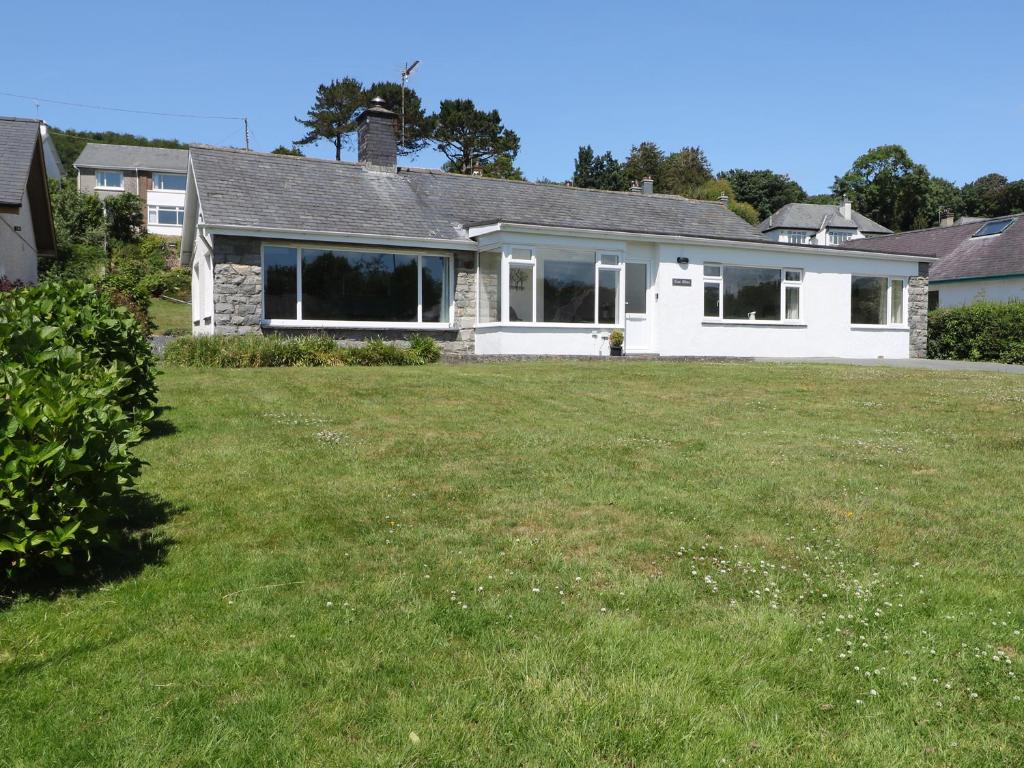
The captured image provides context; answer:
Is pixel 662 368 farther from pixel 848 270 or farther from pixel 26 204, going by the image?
pixel 26 204

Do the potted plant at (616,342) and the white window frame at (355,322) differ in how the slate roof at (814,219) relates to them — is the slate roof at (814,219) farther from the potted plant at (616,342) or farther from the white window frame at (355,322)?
the white window frame at (355,322)

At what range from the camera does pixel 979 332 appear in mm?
23359

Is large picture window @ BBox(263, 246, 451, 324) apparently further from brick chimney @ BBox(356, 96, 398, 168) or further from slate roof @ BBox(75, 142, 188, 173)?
slate roof @ BBox(75, 142, 188, 173)

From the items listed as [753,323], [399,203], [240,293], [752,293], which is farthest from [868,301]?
[240,293]

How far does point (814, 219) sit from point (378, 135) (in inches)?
2079

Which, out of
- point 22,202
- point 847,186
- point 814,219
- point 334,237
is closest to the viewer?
point 334,237

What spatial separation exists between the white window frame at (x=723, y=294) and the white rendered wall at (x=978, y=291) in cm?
1121

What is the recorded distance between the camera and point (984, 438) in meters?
8.54

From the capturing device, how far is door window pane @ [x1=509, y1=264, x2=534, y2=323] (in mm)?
19281

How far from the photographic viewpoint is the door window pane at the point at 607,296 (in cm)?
2005

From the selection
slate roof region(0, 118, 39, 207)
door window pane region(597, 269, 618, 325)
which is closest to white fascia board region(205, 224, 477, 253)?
door window pane region(597, 269, 618, 325)

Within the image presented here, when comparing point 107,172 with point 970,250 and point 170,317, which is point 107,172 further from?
point 970,250

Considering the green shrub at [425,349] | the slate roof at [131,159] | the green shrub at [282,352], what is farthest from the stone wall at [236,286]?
the slate roof at [131,159]

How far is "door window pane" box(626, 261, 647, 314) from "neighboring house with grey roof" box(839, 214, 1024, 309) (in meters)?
15.3
